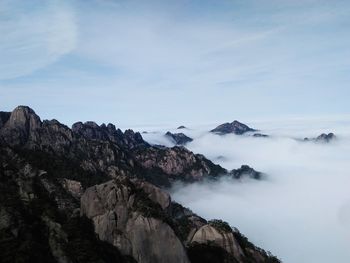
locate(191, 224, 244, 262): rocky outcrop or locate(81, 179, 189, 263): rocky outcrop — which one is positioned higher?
locate(81, 179, 189, 263): rocky outcrop

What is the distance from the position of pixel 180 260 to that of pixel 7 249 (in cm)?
3810

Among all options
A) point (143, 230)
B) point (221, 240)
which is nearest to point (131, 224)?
point (143, 230)

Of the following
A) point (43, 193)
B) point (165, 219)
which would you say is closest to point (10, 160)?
point (43, 193)

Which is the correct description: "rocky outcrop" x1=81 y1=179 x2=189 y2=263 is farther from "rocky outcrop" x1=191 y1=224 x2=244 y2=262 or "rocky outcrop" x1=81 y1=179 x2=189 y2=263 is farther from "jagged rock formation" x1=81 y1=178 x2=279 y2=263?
"rocky outcrop" x1=191 y1=224 x2=244 y2=262

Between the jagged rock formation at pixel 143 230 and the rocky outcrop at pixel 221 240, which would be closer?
the jagged rock formation at pixel 143 230

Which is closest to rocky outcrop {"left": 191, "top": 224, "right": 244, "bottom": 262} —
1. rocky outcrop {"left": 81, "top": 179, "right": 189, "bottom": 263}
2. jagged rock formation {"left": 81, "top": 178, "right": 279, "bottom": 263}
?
jagged rock formation {"left": 81, "top": 178, "right": 279, "bottom": 263}

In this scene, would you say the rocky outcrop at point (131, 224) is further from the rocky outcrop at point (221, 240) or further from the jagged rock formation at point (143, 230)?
the rocky outcrop at point (221, 240)

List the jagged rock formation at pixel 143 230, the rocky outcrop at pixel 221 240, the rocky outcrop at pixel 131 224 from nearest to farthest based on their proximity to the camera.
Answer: the rocky outcrop at pixel 131 224 < the jagged rock formation at pixel 143 230 < the rocky outcrop at pixel 221 240

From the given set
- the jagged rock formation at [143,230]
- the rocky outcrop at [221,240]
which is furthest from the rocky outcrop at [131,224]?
the rocky outcrop at [221,240]

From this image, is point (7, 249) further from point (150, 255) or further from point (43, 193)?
point (43, 193)

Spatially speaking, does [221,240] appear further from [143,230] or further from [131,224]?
[131,224]

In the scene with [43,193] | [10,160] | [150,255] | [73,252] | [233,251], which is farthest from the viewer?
[10,160]

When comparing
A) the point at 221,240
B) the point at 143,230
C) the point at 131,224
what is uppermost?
the point at 131,224

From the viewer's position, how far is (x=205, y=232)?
130 metres
